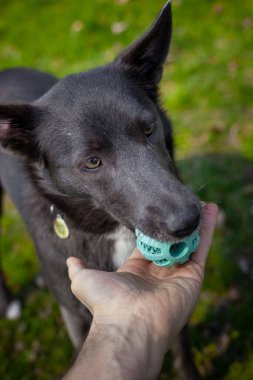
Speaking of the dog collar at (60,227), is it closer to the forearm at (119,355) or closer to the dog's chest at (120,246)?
the dog's chest at (120,246)

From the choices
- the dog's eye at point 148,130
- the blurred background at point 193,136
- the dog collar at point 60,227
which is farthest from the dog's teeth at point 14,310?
the dog's eye at point 148,130

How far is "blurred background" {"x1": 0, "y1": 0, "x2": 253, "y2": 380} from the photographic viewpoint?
11.9 feet

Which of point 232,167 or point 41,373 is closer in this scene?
point 41,373

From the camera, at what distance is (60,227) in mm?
3039

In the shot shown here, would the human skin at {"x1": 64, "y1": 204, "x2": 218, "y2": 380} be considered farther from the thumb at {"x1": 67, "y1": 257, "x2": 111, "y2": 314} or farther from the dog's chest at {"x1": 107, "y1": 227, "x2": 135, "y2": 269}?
the dog's chest at {"x1": 107, "y1": 227, "x2": 135, "y2": 269}

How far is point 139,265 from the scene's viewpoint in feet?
8.04

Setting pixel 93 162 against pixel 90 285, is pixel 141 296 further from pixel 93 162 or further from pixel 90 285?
pixel 93 162

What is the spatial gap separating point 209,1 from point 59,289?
18.3ft

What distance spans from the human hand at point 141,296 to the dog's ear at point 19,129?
0.97 m

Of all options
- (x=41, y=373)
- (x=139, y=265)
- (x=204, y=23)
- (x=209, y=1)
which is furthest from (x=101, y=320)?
(x=209, y=1)

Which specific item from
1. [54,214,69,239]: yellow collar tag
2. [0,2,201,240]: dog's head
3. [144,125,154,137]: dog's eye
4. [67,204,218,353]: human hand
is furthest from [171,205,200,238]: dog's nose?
[54,214,69,239]: yellow collar tag

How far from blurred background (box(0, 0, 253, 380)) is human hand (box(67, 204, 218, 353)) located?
1302 mm

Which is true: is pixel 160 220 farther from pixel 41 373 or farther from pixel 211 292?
pixel 41 373

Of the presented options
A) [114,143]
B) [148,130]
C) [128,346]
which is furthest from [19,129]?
[128,346]
